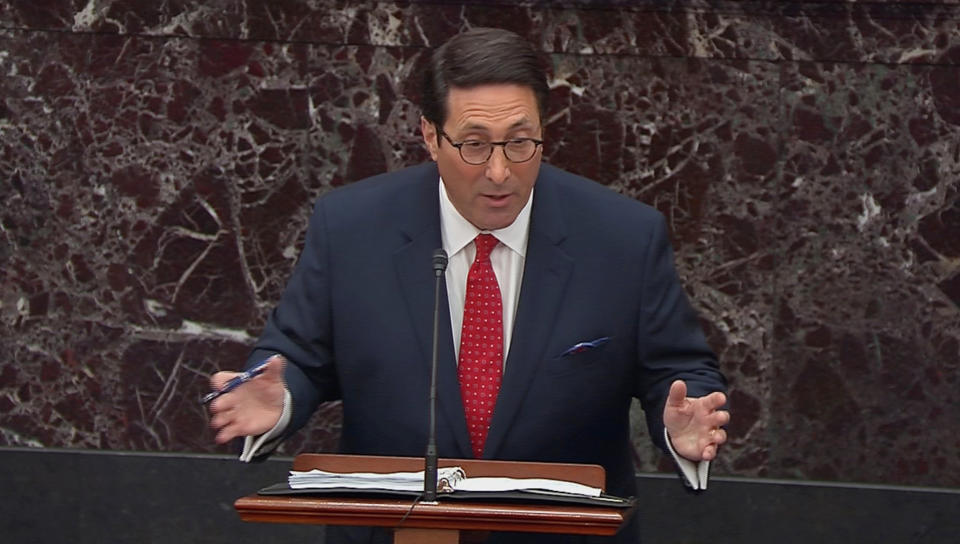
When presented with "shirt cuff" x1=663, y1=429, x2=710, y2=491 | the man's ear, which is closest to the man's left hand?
"shirt cuff" x1=663, y1=429, x2=710, y2=491

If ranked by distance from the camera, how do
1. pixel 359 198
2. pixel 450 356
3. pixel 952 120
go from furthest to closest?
pixel 952 120, pixel 359 198, pixel 450 356

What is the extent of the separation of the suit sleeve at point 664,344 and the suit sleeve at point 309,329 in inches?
29.1

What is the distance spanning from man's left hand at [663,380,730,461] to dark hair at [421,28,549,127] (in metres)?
0.77

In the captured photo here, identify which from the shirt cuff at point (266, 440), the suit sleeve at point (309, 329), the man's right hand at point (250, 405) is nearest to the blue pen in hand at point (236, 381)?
the man's right hand at point (250, 405)

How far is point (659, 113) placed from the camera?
5730 millimetres

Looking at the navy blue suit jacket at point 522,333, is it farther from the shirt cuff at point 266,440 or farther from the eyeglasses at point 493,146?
the eyeglasses at point 493,146

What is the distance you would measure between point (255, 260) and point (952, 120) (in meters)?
2.62

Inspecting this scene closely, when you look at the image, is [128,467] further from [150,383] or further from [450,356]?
[450,356]

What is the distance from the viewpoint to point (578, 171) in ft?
18.9

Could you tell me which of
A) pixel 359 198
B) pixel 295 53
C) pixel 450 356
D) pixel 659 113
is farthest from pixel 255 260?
pixel 450 356

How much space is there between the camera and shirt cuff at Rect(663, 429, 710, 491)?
330cm

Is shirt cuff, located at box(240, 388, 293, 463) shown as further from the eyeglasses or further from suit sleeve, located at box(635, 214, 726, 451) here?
suit sleeve, located at box(635, 214, 726, 451)

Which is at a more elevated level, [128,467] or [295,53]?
[295,53]

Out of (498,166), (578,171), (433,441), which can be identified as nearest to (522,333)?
(498,166)
